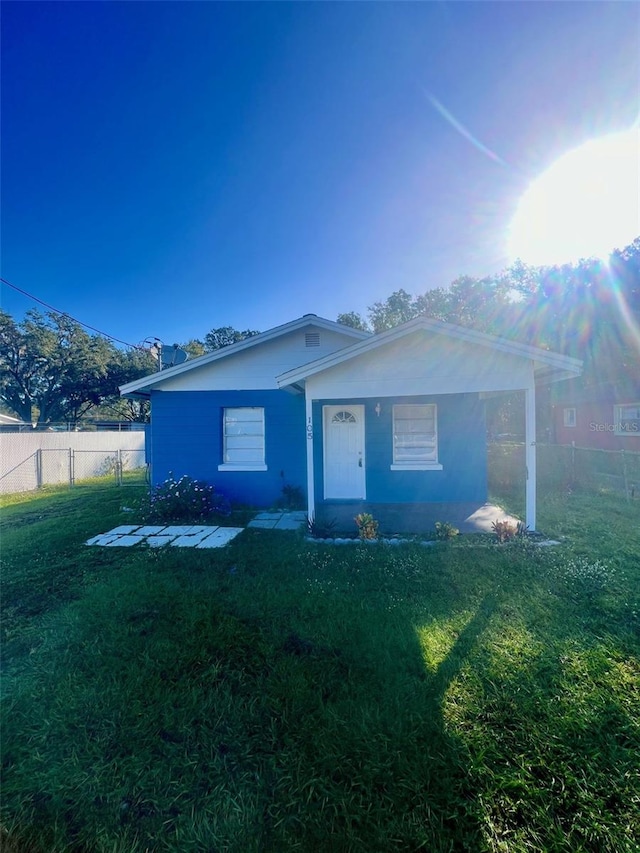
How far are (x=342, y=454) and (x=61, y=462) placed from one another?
10953 millimetres

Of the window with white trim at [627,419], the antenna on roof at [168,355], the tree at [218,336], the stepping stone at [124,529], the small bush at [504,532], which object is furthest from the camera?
the tree at [218,336]

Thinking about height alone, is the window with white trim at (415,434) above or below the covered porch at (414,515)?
above

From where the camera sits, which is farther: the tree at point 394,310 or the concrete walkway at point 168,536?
the tree at point 394,310

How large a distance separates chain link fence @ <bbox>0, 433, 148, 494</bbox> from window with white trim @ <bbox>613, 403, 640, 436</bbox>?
18811 mm

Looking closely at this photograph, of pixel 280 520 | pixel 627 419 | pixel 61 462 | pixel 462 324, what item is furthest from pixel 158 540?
pixel 627 419

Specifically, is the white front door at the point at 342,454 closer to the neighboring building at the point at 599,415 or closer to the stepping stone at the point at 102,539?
the stepping stone at the point at 102,539

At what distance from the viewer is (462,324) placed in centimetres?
1220

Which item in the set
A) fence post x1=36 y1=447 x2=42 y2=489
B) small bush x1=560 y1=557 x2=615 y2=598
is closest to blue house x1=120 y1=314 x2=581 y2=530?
small bush x1=560 y1=557 x2=615 y2=598

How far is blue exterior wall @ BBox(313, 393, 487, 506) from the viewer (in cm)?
773

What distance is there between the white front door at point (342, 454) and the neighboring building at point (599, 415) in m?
13.1

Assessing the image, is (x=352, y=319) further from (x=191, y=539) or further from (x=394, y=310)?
(x=191, y=539)

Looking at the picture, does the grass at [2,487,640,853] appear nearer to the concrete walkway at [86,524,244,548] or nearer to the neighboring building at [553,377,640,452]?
the concrete walkway at [86,524,244,548]

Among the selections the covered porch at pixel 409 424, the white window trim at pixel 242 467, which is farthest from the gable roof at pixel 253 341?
the white window trim at pixel 242 467

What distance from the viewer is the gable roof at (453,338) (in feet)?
18.3
